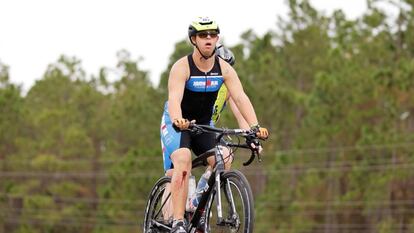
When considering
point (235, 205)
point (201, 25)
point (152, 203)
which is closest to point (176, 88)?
point (201, 25)

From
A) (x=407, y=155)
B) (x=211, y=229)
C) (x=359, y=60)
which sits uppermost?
(x=359, y=60)

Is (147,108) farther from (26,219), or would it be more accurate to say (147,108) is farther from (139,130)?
(26,219)

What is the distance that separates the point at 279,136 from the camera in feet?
212

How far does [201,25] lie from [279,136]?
54982 millimetres

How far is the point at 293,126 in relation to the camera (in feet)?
219

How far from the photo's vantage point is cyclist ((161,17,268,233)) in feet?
32.6

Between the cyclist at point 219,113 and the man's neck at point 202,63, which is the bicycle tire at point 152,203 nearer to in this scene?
the cyclist at point 219,113

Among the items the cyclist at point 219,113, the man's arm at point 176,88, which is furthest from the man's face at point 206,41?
the cyclist at point 219,113

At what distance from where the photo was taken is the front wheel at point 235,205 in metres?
9.38

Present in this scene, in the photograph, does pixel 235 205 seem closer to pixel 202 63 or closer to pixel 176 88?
pixel 176 88

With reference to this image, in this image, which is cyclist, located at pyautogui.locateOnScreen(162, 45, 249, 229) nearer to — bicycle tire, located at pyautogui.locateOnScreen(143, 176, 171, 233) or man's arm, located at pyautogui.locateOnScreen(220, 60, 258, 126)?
bicycle tire, located at pyautogui.locateOnScreen(143, 176, 171, 233)

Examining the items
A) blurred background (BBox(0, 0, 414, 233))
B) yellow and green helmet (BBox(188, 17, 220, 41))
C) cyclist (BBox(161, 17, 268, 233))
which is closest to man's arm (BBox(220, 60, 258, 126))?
cyclist (BBox(161, 17, 268, 233))

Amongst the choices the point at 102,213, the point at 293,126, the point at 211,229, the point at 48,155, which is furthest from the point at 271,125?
the point at 211,229

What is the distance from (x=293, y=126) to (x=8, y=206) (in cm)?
1991
